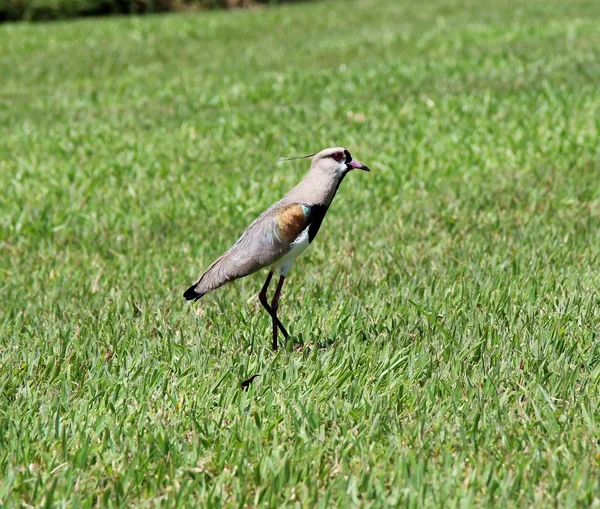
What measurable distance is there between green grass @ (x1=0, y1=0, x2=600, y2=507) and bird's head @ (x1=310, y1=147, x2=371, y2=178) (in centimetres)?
75

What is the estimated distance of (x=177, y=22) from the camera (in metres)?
21.1

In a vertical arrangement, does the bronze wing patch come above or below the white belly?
above

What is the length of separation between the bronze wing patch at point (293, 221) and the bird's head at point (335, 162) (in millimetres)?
194

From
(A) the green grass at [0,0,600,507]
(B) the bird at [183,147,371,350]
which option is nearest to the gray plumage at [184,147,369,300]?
(B) the bird at [183,147,371,350]

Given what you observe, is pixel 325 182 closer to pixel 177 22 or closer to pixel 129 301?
pixel 129 301

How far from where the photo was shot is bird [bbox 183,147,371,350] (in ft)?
12.3

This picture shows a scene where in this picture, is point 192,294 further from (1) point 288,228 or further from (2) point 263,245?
(1) point 288,228

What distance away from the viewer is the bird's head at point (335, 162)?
3.78 metres

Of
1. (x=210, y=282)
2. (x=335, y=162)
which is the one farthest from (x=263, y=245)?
(x=335, y=162)

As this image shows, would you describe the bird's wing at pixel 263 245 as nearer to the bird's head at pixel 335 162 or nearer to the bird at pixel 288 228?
the bird at pixel 288 228

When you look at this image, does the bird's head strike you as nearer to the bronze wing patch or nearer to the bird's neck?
the bird's neck

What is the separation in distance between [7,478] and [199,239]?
3417mm

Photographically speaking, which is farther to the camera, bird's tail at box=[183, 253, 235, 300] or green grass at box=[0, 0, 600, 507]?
bird's tail at box=[183, 253, 235, 300]

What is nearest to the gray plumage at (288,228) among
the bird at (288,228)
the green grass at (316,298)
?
the bird at (288,228)
